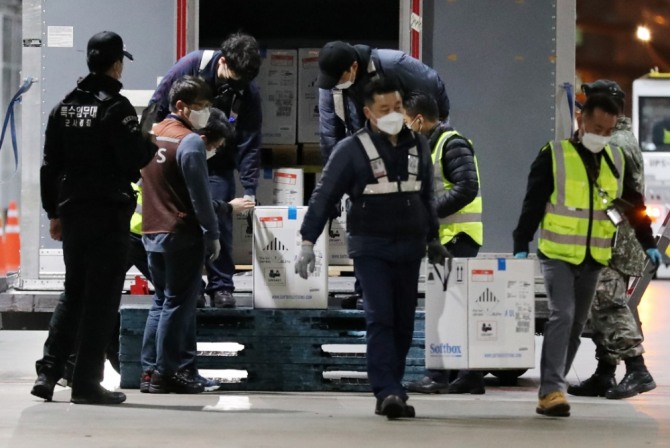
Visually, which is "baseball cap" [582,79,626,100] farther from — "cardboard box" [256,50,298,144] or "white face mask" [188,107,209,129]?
"cardboard box" [256,50,298,144]

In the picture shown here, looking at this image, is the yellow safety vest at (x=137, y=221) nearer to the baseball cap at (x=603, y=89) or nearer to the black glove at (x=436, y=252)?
the black glove at (x=436, y=252)

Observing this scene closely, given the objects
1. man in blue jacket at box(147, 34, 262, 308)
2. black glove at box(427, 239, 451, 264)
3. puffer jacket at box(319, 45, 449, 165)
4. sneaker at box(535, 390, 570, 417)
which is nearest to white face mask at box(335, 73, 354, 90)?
puffer jacket at box(319, 45, 449, 165)

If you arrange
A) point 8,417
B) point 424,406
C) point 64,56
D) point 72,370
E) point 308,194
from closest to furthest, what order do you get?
point 8,417 → point 424,406 → point 72,370 → point 64,56 → point 308,194

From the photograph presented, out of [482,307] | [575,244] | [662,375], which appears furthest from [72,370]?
[662,375]

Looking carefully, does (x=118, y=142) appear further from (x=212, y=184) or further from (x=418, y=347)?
(x=418, y=347)

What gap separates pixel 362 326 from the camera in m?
9.30

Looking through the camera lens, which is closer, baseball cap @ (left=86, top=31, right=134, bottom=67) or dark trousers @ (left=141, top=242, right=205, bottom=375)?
baseball cap @ (left=86, top=31, right=134, bottom=67)

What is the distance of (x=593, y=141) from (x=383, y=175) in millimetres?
1189

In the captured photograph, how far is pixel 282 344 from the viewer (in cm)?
929

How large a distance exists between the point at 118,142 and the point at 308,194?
13.4ft

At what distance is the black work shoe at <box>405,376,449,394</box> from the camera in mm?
9141

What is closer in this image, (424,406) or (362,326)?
(424,406)

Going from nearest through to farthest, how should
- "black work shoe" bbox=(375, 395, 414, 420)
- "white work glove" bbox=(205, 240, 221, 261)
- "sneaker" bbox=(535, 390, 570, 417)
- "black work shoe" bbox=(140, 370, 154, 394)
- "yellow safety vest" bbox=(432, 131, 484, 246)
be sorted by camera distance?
"black work shoe" bbox=(375, 395, 414, 420) → "sneaker" bbox=(535, 390, 570, 417) → "white work glove" bbox=(205, 240, 221, 261) → "black work shoe" bbox=(140, 370, 154, 394) → "yellow safety vest" bbox=(432, 131, 484, 246)

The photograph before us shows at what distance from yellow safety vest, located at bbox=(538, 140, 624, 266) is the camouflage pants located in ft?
3.58
